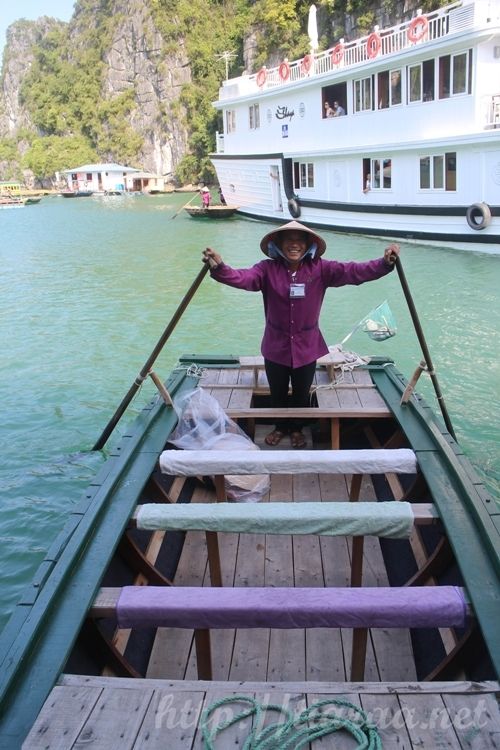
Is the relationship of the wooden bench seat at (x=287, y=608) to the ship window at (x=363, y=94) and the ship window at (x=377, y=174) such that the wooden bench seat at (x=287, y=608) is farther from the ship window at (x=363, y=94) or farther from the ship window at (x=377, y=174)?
the ship window at (x=363, y=94)

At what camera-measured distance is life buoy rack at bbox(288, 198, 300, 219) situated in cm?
2109

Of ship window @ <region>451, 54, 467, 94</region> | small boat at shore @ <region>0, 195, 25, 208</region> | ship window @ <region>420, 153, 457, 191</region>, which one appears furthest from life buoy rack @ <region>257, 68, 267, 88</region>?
small boat at shore @ <region>0, 195, 25, 208</region>

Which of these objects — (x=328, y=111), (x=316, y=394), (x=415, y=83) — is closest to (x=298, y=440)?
(x=316, y=394)

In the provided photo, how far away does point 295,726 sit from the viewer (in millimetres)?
1949

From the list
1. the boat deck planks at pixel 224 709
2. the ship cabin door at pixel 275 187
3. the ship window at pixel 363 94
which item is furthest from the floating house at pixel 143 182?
the boat deck planks at pixel 224 709

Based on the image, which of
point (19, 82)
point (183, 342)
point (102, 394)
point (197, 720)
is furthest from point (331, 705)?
point (19, 82)

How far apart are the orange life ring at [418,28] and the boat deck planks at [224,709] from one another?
708 inches

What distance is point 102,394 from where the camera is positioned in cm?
885

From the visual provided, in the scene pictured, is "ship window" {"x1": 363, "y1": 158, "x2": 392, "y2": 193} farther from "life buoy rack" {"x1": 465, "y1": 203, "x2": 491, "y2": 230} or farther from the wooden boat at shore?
the wooden boat at shore

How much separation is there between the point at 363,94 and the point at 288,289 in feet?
54.2

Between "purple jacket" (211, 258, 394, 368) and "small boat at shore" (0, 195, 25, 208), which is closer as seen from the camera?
"purple jacket" (211, 258, 394, 368)

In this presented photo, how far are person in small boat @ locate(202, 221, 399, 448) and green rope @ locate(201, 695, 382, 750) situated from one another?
282cm

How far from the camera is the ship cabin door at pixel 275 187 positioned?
2209cm

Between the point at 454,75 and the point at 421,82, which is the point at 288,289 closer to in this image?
the point at 454,75
